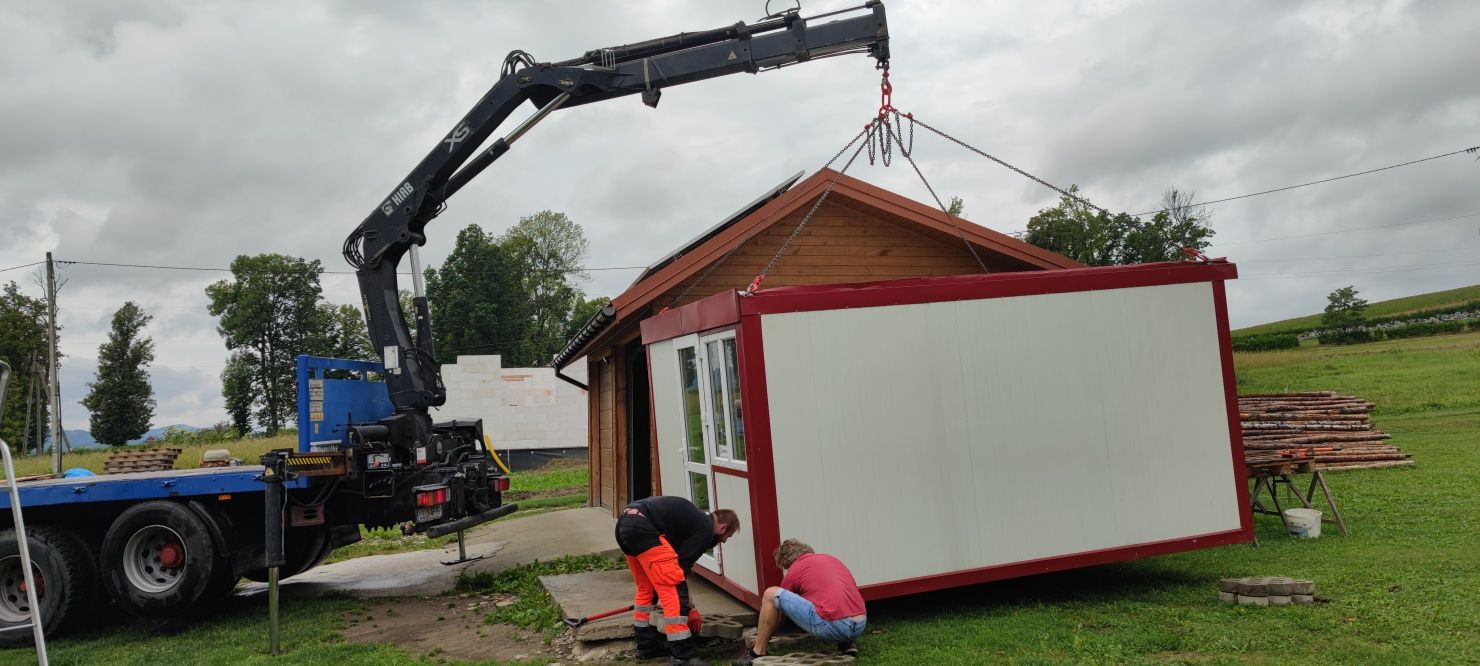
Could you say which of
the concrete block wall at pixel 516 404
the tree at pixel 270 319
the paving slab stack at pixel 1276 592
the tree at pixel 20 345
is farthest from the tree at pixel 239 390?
the paving slab stack at pixel 1276 592

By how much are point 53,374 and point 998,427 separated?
3044cm

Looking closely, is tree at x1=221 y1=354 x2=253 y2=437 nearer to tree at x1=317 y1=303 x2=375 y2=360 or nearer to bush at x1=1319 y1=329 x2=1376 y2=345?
tree at x1=317 y1=303 x2=375 y2=360

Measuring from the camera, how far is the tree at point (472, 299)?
5112cm

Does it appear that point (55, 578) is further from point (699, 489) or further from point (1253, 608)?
point (1253, 608)

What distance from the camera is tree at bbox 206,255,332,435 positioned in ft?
165

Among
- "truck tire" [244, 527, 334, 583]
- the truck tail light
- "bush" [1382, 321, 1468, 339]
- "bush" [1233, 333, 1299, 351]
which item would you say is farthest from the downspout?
"bush" [1382, 321, 1468, 339]

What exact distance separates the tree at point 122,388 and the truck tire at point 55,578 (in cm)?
4890

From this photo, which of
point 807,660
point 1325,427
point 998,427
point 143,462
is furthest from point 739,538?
Result: point 1325,427

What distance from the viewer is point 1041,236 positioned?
121ft

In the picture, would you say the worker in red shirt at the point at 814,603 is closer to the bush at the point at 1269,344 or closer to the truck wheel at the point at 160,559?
the truck wheel at the point at 160,559

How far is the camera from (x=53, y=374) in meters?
27.9

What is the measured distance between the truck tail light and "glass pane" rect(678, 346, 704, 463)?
107 inches

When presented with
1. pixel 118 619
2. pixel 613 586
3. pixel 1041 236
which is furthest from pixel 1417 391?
pixel 118 619

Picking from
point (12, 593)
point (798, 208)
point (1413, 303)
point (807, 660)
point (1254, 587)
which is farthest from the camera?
point (1413, 303)
